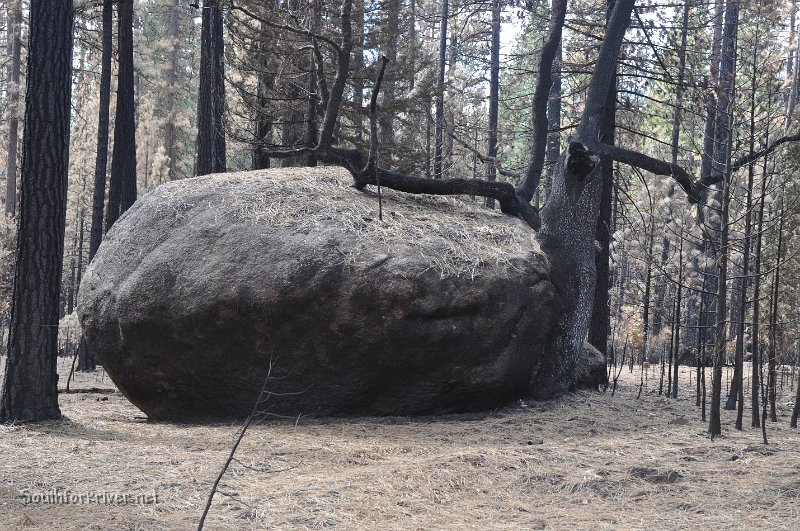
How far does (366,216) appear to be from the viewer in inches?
313

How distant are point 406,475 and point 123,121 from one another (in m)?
10.3

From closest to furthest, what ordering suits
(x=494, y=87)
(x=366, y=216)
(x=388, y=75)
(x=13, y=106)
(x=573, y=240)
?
(x=366, y=216), (x=573, y=240), (x=388, y=75), (x=13, y=106), (x=494, y=87)

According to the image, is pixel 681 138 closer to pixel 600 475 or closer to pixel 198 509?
pixel 600 475

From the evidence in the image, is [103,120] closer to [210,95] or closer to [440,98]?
[210,95]

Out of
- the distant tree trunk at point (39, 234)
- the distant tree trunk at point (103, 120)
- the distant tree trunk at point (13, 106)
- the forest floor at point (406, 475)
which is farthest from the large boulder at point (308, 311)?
the distant tree trunk at point (13, 106)

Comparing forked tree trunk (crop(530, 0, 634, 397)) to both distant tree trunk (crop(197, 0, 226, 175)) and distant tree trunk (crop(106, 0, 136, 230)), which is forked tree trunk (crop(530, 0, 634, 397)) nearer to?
distant tree trunk (crop(197, 0, 226, 175))

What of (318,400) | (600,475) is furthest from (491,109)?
(600,475)

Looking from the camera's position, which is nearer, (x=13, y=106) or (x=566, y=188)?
(x=566, y=188)

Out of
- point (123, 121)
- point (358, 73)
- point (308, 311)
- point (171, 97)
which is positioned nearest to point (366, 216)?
point (308, 311)

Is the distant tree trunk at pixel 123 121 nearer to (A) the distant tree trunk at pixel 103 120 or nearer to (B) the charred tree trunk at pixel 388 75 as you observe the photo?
(A) the distant tree trunk at pixel 103 120

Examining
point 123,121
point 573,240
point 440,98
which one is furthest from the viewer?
point 440,98

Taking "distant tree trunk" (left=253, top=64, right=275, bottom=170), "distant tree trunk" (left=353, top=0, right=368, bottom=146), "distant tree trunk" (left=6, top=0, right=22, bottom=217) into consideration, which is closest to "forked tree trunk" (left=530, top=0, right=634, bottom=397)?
"distant tree trunk" (left=253, top=64, right=275, bottom=170)

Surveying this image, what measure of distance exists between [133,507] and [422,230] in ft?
14.7

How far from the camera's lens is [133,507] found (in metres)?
4.29
